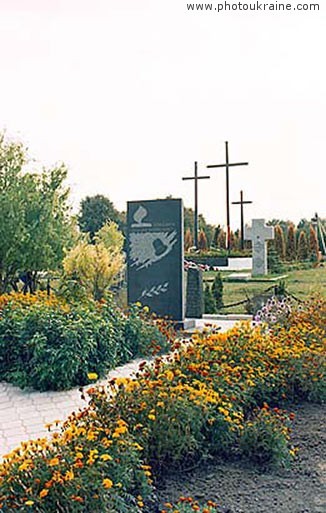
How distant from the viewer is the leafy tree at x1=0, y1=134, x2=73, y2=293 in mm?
14180

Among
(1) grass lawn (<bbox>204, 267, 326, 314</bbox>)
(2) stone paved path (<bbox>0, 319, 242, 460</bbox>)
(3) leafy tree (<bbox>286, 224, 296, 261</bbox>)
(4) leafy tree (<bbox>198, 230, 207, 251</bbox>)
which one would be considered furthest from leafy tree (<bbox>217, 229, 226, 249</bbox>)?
(2) stone paved path (<bbox>0, 319, 242, 460</bbox>)

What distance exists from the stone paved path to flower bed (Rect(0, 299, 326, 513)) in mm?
1108

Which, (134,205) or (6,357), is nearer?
(6,357)

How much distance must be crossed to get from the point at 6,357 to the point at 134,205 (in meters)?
4.89

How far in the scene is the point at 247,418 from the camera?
4.80 meters

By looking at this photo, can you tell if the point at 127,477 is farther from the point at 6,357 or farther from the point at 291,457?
the point at 6,357

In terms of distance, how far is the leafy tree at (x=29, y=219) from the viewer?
14.2 metres

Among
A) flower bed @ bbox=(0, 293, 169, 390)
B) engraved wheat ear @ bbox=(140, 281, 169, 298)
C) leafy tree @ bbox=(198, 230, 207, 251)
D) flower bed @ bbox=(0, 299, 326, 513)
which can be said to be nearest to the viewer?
flower bed @ bbox=(0, 299, 326, 513)

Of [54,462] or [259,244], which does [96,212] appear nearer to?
[259,244]

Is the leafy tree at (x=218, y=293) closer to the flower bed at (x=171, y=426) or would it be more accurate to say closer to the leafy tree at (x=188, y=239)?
the flower bed at (x=171, y=426)

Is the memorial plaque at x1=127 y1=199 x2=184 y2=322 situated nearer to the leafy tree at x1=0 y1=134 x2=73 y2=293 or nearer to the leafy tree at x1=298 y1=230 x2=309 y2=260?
the leafy tree at x1=0 y1=134 x2=73 y2=293

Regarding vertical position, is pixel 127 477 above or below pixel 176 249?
below

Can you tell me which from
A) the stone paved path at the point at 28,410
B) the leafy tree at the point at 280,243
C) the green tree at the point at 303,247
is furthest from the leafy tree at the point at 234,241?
the stone paved path at the point at 28,410

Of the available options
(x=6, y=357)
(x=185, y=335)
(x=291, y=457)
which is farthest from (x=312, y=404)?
(x=185, y=335)
